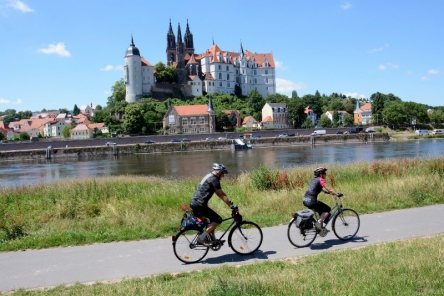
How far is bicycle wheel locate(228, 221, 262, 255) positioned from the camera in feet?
24.3

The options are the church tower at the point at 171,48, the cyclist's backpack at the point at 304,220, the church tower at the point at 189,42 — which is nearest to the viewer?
the cyclist's backpack at the point at 304,220

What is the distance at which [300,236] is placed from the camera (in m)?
7.88

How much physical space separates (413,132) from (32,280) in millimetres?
111318

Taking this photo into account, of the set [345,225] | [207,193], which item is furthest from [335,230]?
[207,193]

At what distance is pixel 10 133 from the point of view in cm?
13562

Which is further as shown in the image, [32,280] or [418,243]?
[418,243]

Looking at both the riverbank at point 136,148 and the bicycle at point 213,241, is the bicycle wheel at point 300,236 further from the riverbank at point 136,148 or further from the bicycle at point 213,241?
the riverbank at point 136,148

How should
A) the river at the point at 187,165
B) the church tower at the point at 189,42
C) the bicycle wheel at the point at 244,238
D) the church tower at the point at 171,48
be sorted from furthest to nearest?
the church tower at the point at 171,48 → the church tower at the point at 189,42 → the river at the point at 187,165 → the bicycle wheel at the point at 244,238

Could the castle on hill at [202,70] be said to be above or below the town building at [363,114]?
above

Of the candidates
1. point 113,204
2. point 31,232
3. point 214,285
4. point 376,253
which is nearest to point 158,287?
point 214,285

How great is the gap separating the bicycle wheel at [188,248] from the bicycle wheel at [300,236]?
173 centimetres

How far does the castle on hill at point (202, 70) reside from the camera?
4693 inches

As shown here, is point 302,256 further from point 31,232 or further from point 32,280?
point 31,232

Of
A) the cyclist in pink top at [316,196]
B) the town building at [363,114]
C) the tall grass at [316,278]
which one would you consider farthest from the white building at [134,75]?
the tall grass at [316,278]
